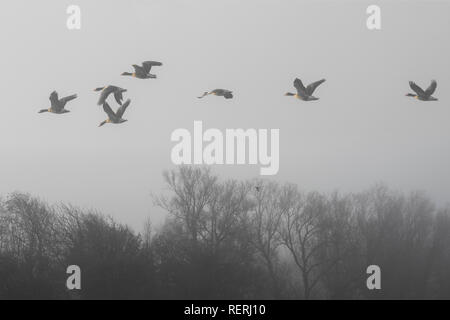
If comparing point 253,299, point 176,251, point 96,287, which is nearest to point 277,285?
point 253,299

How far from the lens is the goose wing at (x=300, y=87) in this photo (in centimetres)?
1962

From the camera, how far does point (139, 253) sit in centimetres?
2728

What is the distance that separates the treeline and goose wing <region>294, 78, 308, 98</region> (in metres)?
10.6

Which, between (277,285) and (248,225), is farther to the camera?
(248,225)

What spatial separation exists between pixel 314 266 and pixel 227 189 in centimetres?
822

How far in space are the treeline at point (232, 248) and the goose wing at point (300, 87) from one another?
10.6 metres

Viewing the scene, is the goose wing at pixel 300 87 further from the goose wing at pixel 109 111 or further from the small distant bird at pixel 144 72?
the goose wing at pixel 109 111

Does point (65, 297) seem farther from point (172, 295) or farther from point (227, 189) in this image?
point (227, 189)

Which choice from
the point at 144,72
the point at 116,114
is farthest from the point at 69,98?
the point at 144,72

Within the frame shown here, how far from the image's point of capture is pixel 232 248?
3123cm

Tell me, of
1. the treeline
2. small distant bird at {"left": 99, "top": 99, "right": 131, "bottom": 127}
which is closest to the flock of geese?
small distant bird at {"left": 99, "top": 99, "right": 131, "bottom": 127}

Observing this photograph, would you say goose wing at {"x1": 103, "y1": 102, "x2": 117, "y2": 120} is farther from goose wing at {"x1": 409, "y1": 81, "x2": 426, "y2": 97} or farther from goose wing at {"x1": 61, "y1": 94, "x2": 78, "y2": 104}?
goose wing at {"x1": 409, "y1": 81, "x2": 426, "y2": 97}

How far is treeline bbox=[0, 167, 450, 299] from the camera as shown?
2572 cm

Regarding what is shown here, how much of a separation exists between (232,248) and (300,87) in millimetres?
13811
